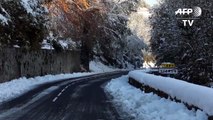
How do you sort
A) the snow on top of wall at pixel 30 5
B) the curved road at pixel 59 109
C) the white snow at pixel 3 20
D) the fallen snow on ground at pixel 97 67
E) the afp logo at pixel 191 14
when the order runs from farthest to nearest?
1. the fallen snow on ground at pixel 97 67
2. the afp logo at pixel 191 14
3. the snow on top of wall at pixel 30 5
4. the white snow at pixel 3 20
5. the curved road at pixel 59 109

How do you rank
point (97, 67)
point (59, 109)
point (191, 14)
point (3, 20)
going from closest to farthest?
point (59, 109), point (3, 20), point (191, 14), point (97, 67)

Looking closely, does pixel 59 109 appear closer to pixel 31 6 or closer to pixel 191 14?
pixel 31 6

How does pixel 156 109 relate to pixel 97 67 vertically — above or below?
below

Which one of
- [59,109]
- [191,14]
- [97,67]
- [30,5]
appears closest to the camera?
[59,109]

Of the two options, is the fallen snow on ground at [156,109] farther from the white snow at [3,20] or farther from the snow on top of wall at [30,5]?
the snow on top of wall at [30,5]

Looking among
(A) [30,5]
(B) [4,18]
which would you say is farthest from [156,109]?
(A) [30,5]

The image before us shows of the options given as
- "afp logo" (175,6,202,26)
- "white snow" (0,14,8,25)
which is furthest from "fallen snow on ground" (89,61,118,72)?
"white snow" (0,14,8,25)

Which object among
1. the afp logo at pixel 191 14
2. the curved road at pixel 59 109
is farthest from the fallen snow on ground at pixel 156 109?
the afp logo at pixel 191 14

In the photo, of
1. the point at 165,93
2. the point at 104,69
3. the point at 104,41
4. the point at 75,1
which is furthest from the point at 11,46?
the point at 104,69

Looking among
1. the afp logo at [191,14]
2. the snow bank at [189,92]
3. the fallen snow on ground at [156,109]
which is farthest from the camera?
the afp logo at [191,14]

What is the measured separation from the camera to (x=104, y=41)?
200 feet

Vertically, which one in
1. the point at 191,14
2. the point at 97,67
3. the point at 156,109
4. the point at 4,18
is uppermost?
the point at 191,14

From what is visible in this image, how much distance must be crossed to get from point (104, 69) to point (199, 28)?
36.1m

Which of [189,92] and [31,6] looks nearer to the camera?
[189,92]
